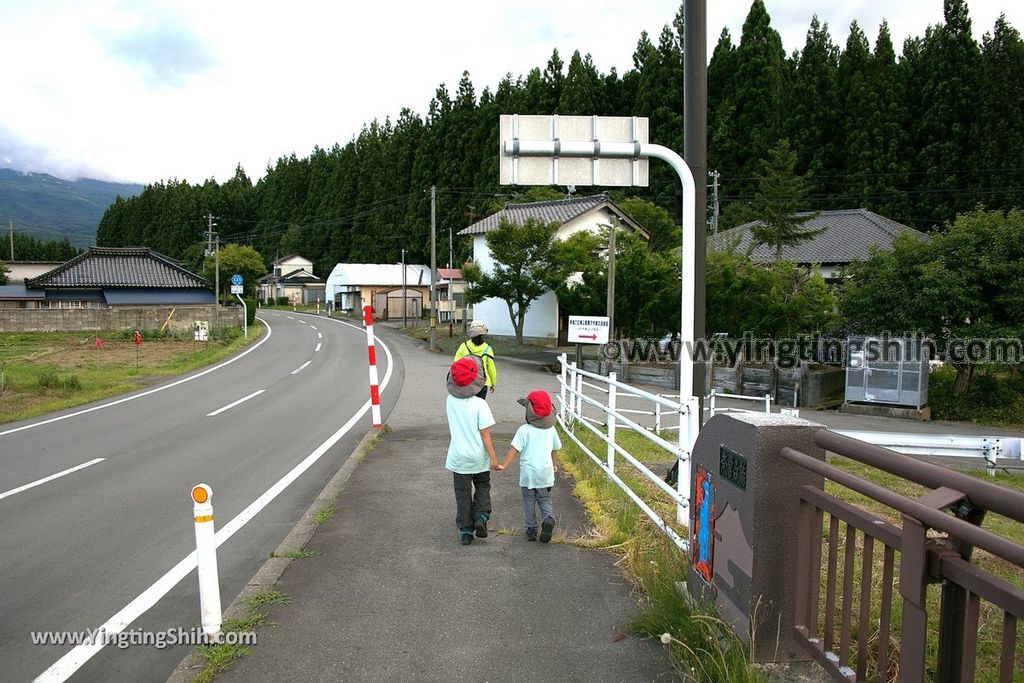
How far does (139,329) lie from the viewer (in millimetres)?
43125

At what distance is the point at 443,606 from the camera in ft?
14.8

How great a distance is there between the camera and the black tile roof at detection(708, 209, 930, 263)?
35.7m

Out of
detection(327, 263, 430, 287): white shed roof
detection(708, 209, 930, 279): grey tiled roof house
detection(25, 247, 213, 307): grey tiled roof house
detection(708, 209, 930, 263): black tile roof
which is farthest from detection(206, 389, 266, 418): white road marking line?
detection(327, 263, 430, 287): white shed roof

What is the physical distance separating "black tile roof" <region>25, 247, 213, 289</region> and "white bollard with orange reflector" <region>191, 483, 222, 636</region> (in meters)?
49.9

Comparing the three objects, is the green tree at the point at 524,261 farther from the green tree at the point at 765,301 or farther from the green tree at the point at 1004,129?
the green tree at the point at 1004,129

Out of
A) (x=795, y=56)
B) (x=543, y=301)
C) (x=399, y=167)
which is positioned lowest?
(x=543, y=301)

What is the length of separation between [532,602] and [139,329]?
1741 inches

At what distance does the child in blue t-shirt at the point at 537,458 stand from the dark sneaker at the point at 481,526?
331 mm

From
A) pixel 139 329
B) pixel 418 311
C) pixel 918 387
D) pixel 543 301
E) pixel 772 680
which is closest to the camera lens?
pixel 772 680

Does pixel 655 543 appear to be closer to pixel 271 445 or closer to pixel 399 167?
pixel 271 445

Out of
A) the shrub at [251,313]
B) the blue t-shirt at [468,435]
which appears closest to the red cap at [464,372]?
the blue t-shirt at [468,435]

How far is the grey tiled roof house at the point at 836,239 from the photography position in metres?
35.6

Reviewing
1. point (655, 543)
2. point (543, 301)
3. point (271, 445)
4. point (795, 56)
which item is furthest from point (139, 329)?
point (795, 56)

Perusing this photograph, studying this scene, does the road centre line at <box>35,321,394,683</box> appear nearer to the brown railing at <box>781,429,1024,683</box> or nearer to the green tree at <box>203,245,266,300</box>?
the brown railing at <box>781,429,1024,683</box>
